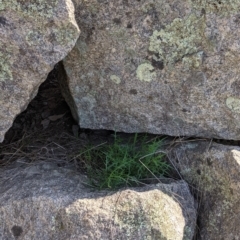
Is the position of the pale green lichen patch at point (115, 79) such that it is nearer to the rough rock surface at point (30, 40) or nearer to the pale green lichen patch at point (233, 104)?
the rough rock surface at point (30, 40)

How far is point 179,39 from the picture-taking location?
183 centimetres

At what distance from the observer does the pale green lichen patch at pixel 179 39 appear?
1815 millimetres

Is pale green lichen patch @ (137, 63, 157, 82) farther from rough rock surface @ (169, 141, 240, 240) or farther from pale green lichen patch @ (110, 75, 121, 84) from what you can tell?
rough rock surface @ (169, 141, 240, 240)

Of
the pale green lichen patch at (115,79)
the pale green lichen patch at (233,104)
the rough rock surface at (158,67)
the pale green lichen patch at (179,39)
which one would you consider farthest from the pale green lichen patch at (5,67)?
the pale green lichen patch at (233,104)

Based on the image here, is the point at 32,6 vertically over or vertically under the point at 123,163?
over

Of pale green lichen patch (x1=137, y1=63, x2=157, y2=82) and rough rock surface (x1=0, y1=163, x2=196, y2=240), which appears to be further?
pale green lichen patch (x1=137, y1=63, x2=157, y2=82)

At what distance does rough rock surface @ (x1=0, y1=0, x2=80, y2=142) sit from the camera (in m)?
1.61

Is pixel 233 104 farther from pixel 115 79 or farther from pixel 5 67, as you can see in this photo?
pixel 5 67

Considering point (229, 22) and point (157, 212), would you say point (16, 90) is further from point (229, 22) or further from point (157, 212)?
point (229, 22)

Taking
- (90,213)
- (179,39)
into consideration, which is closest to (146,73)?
(179,39)

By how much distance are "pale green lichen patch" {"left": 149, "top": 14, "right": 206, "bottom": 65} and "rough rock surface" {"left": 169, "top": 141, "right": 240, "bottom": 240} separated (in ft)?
1.38

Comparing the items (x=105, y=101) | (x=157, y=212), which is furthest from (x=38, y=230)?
(x=105, y=101)

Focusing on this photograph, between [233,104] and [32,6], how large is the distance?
0.88 meters

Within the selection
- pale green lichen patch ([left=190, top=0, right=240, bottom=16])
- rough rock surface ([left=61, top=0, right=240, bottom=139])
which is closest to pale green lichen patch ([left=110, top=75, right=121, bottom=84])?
rough rock surface ([left=61, top=0, right=240, bottom=139])
